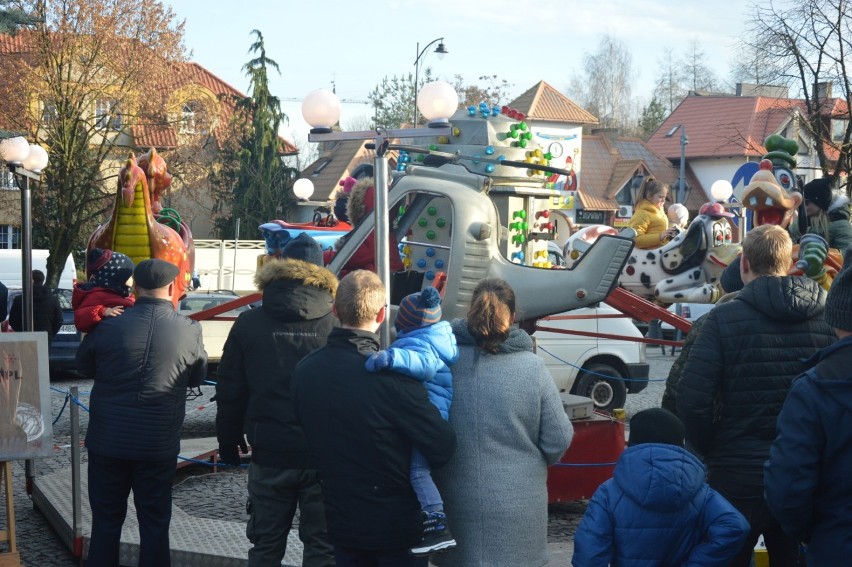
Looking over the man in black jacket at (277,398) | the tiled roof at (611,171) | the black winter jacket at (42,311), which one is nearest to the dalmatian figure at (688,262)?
the man in black jacket at (277,398)

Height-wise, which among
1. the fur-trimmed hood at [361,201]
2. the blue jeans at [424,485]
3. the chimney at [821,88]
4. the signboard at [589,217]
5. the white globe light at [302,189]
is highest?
the chimney at [821,88]

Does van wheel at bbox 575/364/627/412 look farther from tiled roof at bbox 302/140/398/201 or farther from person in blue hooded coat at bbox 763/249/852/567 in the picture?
tiled roof at bbox 302/140/398/201

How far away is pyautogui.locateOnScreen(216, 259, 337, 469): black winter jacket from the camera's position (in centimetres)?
514

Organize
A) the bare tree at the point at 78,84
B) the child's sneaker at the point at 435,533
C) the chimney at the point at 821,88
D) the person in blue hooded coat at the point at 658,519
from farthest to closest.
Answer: the bare tree at the point at 78,84 < the chimney at the point at 821,88 < the child's sneaker at the point at 435,533 < the person in blue hooded coat at the point at 658,519

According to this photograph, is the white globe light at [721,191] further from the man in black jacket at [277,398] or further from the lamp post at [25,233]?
the man in black jacket at [277,398]

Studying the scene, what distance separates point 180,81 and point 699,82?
196 feet

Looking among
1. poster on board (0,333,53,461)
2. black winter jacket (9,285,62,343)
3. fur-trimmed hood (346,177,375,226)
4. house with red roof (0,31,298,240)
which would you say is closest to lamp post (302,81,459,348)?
fur-trimmed hood (346,177,375,226)

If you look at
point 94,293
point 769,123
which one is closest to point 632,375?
point 94,293

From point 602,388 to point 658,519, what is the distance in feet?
31.7

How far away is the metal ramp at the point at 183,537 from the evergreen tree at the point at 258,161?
39.3m

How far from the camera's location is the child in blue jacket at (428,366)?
4.09 metres

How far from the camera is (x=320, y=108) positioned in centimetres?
660

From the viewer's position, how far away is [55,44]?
30125mm

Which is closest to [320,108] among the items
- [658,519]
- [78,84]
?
[658,519]
